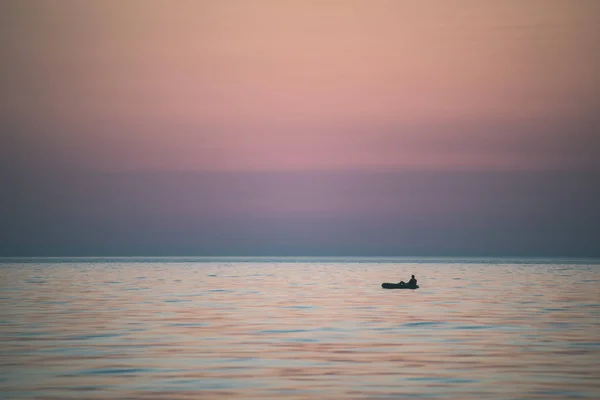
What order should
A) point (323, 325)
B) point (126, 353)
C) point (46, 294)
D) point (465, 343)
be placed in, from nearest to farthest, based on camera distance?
point (126, 353), point (465, 343), point (323, 325), point (46, 294)

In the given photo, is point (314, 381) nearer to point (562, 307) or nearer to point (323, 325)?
point (323, 325)

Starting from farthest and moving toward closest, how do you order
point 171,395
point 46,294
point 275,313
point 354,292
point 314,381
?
point 354,292 < point 46,294 < point 275,313 < point 314,381 < point 171,395

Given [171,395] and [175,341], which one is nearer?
[171,395]

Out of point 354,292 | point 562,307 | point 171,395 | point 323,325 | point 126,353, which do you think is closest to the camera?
point 171,395

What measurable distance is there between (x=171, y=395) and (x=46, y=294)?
49.6 metres

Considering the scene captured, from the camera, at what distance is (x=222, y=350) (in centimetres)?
3559

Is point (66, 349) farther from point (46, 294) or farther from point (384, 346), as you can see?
point (46, 294)

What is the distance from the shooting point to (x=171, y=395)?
84.3 ft

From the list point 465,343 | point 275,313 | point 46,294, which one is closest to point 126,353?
point 465,343

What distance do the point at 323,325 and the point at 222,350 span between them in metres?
11.0

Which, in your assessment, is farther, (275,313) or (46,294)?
(46,294)

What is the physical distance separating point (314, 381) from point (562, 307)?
3422 cm

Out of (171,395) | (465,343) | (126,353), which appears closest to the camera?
(171,395)

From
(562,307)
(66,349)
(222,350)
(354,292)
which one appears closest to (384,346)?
(222,350)
